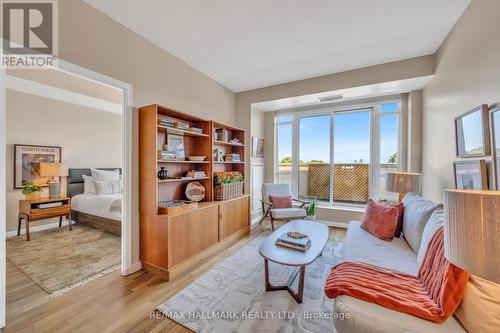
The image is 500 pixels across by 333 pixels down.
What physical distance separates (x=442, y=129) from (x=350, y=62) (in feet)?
5.08

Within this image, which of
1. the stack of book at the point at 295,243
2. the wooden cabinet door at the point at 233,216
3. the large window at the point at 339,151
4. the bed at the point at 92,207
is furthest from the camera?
the large window at the point at 339,151

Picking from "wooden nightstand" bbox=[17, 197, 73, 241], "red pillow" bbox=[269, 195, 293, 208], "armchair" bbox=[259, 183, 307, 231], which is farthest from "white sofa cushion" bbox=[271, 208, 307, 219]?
"wooden nightstand" bbox=[17, 197, 73, 241]

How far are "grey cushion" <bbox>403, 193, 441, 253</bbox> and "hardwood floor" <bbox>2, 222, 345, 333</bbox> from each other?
229cm

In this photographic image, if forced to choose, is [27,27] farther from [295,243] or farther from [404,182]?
[404,182]

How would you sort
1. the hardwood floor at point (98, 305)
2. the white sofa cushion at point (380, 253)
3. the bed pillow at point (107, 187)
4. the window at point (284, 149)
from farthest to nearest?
the window at point (284, 149), the bed pillow at point (107, 187), the white sofa cushion at point (380, 253), the hardwood floor at point (98, 305)

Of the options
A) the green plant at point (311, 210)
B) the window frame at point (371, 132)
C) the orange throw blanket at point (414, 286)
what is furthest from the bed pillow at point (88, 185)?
the orange throw blanket at point (414, 286)

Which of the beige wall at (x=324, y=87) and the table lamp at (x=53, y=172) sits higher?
the beige wall at (x=324, y=87)

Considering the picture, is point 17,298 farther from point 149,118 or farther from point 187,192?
point 149,118

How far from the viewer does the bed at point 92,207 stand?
3.66 m

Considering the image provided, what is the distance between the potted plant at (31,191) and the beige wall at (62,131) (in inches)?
9.8

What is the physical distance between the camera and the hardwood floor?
1.64 metres

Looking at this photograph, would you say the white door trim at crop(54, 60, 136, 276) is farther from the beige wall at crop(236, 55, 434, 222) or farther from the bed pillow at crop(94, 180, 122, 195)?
the bed pillow at crop(94, 180, 122, 195)

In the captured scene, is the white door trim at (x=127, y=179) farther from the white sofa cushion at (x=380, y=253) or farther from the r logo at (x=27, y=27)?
the white sofa cushion at (x=380, y=253)

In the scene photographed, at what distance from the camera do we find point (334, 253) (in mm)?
2947
